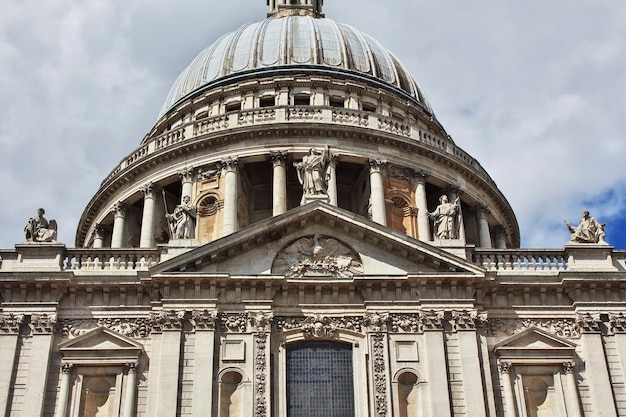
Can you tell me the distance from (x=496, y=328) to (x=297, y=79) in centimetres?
2378

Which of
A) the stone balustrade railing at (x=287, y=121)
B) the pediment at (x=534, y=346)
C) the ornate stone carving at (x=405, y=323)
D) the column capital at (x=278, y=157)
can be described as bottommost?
the pediment at (x=534, y=346)

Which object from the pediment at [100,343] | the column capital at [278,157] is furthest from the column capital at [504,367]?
the column capital at [278,157]

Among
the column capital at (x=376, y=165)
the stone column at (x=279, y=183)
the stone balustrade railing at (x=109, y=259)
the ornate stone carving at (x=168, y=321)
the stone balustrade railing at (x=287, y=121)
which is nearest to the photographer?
the ornate stone carving at (x=168, y=321)

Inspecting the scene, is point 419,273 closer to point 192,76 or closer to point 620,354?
point 620,354

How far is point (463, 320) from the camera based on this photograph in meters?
29.7

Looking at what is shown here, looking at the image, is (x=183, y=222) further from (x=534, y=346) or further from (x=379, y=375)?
(x=534, y=346)

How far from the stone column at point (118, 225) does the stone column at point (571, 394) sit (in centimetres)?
2460

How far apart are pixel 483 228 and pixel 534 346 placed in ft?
57.8

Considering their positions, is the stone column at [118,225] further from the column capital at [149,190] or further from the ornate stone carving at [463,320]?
the ornate stone carving at [463,320]

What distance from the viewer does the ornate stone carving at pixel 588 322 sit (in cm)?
3009

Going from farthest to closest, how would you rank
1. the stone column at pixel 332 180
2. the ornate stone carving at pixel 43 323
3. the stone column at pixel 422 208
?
the stone column at pixel 422 208
the stone column at pixel 332 180
the ornate stone carving at pixel 43 323

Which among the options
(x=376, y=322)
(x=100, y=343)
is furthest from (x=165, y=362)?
(x=376, y=322)

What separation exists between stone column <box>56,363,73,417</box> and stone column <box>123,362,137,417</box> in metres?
1.87

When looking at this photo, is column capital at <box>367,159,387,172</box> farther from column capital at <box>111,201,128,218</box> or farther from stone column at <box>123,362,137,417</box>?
stone column at <box>123,362,137,417</box>
